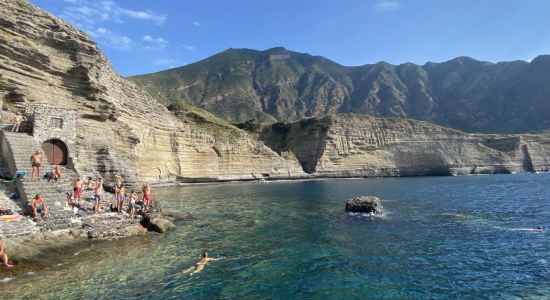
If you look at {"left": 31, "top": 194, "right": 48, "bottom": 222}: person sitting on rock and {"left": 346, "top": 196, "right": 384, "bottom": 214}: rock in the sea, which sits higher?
{"left": 31, "top": 194, "right": 48, "bottom": 222}: person sitting on rock

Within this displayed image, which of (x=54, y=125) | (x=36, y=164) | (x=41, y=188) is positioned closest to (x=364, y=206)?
(x=41, y=188)

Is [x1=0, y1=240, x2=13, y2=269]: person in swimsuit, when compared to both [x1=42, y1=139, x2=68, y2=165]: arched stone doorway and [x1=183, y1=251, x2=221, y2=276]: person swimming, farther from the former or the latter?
[x1=42, y1=139, x2=68, y2=165]: arched stone doorway

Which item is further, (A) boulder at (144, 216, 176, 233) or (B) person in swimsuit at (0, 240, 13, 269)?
(A) boulder at (144, 216, 176, 233)

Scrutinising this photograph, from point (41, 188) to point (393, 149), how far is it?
106132mm

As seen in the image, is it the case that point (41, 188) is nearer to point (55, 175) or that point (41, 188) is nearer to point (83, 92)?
point (55, 175)

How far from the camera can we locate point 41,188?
66.8ft

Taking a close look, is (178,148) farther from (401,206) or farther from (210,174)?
(401,206)

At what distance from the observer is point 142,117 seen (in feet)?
211

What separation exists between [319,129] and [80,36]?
7485cm

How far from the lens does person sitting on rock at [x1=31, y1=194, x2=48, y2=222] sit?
18.2m


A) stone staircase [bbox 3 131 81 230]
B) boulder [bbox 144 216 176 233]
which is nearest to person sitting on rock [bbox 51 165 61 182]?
stone staircase [bbox 3 131 81 230]

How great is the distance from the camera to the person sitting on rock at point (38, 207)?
18.2 meters

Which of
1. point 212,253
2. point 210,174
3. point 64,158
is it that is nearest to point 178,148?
point 210,174

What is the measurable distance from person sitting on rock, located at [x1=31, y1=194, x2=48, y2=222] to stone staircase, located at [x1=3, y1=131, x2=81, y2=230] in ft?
0.96
